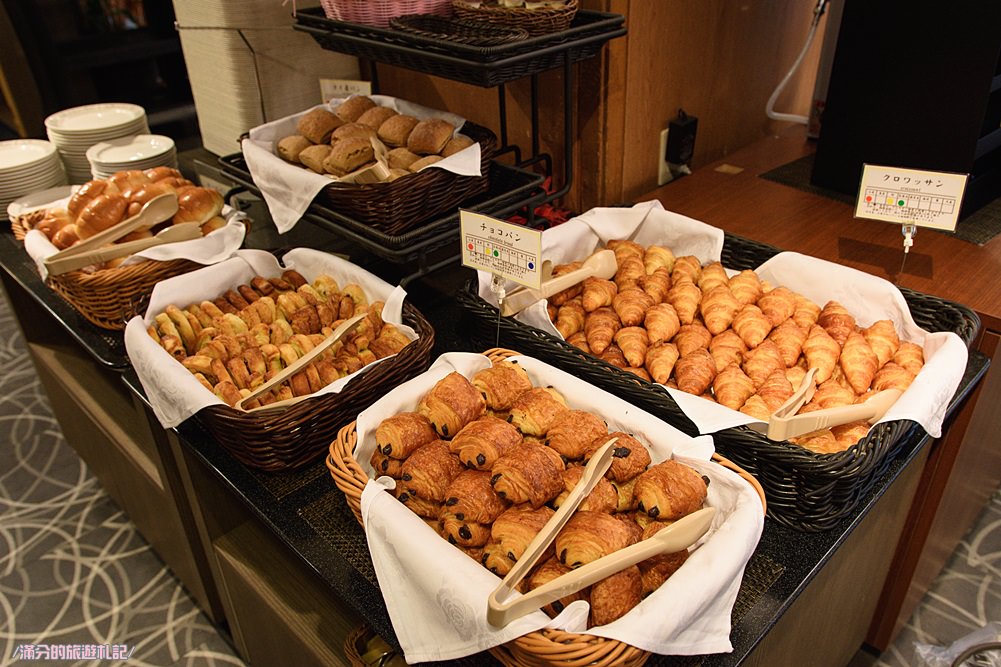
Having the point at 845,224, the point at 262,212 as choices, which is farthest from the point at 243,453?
the point at 845,224

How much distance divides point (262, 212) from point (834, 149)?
62.6 inches

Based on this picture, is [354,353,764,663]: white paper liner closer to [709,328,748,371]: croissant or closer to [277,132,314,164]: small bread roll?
[709,328,748,371]: croissant

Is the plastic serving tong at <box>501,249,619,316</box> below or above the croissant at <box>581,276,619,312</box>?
above

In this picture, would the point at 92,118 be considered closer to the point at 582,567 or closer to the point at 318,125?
the point at 318,125

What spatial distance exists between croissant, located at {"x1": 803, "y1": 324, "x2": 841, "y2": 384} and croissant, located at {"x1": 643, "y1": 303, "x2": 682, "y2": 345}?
0.76 ft

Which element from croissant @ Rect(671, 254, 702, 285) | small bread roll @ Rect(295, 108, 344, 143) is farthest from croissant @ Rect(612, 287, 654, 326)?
small bread roll @ Rect(295, 108, 344, 143)

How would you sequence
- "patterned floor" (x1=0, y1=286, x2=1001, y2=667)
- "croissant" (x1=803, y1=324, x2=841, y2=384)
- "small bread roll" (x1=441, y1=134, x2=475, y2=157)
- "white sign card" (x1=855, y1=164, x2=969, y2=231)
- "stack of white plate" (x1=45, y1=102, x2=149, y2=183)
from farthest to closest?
"stack of white plate" (x1=45, y1=102, x2=149, y2=183) < "patterned floor" (x1=0, y1=286, x2=1001, y2=667) < "small bread roll" (x1=441, y1=134, x2=475, y2=157) < "white sign card" (x1=855, y1=164, x2=969, y2=231) < "croissant" (x1=803, y1=324, x2=841, y2=384)

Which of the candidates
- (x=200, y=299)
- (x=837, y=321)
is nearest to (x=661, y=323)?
(x=837, y=321)

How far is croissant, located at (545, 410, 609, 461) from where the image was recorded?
40.2 inches

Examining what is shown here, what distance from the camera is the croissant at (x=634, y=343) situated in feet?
4.26

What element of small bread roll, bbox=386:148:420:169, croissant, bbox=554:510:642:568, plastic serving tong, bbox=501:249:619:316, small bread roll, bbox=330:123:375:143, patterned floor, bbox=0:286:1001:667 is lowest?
patterned floor, bbox=0:286:1001:667

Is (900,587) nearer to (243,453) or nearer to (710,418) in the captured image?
(710,418)

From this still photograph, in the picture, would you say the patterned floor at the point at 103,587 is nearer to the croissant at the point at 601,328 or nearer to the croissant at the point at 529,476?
the croissant at the point at 601,328

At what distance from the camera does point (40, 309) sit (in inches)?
87.4
